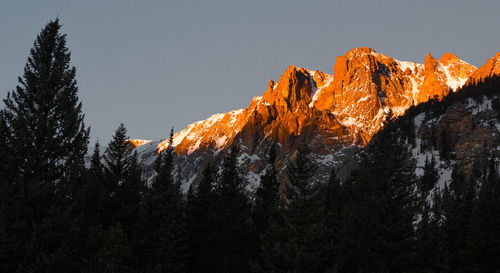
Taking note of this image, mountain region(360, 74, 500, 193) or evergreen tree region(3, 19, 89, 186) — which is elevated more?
mountain region(360, 74, 500, 193)

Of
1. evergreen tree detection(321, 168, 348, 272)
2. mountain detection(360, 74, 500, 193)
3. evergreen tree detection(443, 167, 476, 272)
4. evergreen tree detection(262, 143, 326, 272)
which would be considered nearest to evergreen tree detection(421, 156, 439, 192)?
mountain detection(360, 74, 500, 193)

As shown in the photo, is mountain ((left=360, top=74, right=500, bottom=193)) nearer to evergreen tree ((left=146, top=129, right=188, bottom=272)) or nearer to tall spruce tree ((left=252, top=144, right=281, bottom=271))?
tall spruce tree ((left=252, top=144, right=281, bottom=271))

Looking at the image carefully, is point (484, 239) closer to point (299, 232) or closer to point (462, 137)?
point (299, 232)

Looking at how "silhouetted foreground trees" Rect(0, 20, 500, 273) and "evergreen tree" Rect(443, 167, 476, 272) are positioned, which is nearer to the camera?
"silhouetted foreground trees" Rect(0, 20, 500, 273)

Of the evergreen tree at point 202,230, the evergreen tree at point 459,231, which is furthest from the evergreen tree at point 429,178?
the evergreen tree at point 202,230

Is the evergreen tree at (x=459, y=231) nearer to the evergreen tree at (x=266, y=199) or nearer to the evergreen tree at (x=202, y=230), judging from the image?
the evergreen tree at (x=266, y=199)

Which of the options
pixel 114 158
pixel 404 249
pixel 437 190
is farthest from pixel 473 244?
pixel 437 190

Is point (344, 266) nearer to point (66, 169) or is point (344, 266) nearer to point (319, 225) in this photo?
point (319, 225)

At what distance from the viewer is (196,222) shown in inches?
1848

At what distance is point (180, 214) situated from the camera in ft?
137

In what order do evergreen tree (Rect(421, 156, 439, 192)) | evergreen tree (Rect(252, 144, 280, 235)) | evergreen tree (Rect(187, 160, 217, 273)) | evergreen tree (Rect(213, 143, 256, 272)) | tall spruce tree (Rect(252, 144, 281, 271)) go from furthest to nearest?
evergreen tree (Rect(421, 156, 439, 192)) → evergreen tree (Rect(252, 144, 280, 235)) → tall spruce tree (Rect(252, 144, 281, 271)) → evergreen tree (Rect(187, 160, 217, 273)) → evergreen tree (Rect(213, 143, 256, 272))

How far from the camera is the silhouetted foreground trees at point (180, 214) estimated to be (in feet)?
64.2

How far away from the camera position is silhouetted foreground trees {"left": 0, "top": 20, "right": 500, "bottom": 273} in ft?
64.2

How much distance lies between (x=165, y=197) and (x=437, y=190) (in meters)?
130
